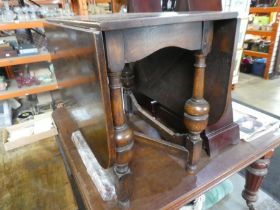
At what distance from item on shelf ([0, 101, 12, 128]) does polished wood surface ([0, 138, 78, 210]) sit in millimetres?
690

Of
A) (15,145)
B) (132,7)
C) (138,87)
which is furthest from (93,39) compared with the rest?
(15,145)

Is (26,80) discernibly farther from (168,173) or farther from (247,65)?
(247,65)

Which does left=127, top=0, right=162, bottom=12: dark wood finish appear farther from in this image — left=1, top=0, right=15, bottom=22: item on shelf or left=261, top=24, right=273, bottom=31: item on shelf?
left=261, top=24, right=273, bottom=31: item on shelf

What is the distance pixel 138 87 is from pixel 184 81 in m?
0.34

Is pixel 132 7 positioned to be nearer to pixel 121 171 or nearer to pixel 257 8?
pixel 121 171

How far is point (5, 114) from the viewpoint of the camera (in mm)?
1693

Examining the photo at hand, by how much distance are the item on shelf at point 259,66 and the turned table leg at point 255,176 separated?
2.91m

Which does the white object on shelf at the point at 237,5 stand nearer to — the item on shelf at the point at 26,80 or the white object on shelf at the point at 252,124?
the white object on shelf at the point at 252,124

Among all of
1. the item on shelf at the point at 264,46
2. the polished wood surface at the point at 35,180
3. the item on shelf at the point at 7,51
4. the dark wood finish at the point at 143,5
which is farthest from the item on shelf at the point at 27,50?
the item on shelf at the point at 264,46

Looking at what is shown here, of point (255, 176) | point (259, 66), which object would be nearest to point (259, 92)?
point (259, 66)

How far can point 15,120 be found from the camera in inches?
69.0

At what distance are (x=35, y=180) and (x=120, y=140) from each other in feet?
2.08

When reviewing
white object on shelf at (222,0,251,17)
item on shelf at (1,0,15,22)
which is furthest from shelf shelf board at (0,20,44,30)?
white object on shelf at (222,0,251,17)

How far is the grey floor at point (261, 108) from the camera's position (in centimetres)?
117
